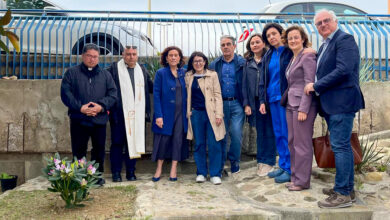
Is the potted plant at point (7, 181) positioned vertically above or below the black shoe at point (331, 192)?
below

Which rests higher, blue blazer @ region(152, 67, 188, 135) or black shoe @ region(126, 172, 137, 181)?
blue blazer @ region(152, 67, 188, 135)

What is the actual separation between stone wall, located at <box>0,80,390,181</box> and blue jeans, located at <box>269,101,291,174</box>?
2101 millimetres

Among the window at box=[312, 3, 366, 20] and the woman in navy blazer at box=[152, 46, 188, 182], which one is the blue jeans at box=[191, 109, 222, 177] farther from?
the window at box=[312, 3, 366, 20]

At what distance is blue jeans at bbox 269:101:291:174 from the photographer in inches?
188

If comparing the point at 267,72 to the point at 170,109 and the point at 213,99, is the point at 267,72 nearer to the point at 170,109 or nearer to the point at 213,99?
the point at 213,99

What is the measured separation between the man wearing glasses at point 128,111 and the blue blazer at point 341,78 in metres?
2.54

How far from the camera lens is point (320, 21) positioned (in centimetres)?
393

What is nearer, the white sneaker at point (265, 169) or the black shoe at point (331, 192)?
the black shoe at point (331, 192)

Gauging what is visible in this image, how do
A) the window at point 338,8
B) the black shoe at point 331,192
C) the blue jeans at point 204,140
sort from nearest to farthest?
the black shoe at point 331,192
the blue jeans at point 204,140
the window at point 338,8

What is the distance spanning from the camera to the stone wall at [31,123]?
6.18 meters

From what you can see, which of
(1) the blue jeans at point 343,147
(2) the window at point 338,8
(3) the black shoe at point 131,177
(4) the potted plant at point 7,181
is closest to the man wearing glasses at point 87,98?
(3) the black shoe at point 131,177

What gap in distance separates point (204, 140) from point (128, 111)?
3.66 ft

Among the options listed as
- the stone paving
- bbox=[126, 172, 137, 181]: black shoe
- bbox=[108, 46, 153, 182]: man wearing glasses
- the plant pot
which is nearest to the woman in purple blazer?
the stone paving

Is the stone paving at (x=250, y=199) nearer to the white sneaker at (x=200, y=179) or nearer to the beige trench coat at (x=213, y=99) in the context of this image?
the white sneaker at (x=200, y=179)
